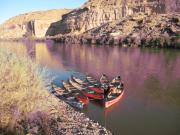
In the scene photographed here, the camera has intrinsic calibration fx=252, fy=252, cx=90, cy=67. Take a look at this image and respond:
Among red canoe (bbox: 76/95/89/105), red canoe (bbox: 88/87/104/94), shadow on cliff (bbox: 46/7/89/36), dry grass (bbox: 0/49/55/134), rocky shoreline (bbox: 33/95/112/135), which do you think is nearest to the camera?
dry grass (bbox: 0/49/55/134)

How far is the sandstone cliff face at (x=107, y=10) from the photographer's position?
131875mm

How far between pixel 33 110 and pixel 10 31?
625ft

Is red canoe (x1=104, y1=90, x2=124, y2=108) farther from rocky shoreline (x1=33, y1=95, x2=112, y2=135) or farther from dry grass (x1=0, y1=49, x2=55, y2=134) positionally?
dry grass (x1=0, y1=49, x2=55, y2=134)

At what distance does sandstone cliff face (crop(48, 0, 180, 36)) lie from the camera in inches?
5192

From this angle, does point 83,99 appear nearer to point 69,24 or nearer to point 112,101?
point 112,101

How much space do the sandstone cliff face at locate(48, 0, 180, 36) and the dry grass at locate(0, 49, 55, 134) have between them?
409 ft

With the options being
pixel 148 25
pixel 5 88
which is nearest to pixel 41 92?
pixel 5 88

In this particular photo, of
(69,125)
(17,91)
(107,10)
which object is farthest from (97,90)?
(107,10)

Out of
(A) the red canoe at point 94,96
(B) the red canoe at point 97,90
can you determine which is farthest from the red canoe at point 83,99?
(B) the red canoe at point 97,90

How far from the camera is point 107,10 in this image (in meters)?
146

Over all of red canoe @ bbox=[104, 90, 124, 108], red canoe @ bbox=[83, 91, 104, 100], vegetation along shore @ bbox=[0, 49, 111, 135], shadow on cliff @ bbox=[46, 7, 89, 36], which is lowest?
red canoe @ bbox=[104, 90, 124, 108]

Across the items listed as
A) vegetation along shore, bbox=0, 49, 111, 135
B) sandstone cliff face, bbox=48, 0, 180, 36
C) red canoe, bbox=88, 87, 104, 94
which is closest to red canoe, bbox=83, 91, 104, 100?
red canoe, bbox=88, 87, 104, 94

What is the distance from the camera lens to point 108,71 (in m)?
39.2

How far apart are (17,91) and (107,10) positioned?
139 metres
